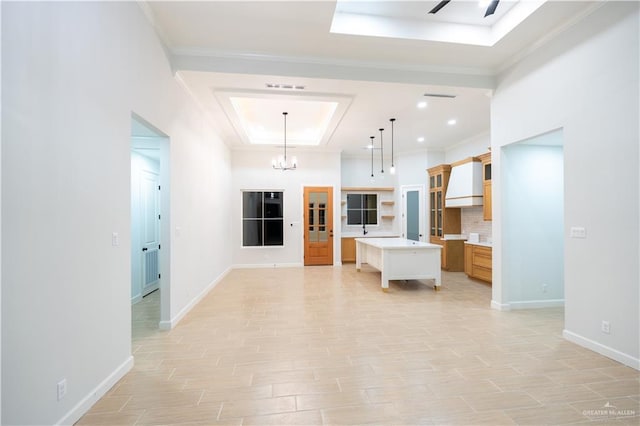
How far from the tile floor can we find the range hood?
8.61 ft

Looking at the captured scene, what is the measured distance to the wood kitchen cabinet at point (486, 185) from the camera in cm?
568

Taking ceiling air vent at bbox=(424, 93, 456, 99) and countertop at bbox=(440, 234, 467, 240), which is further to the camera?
countertop at bbox=(440, 234, 467, 240)

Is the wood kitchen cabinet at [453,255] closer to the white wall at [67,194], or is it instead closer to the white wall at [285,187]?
the white wall at [285,187]

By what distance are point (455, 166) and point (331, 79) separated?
4.29 metres

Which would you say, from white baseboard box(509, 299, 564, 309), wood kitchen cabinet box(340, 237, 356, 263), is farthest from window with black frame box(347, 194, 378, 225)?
white baseboard box(509, 299, 564, 309)

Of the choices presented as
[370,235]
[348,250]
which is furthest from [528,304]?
[370,235]

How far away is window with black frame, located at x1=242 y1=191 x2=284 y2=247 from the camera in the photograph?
7.62 meters

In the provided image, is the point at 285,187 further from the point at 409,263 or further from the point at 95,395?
the point at 95,395

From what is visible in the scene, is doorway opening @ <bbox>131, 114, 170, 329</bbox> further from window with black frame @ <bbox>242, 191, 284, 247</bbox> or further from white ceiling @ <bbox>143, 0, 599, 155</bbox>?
window with black frame @ <bbox>242, 191, 284, 247</bbox>

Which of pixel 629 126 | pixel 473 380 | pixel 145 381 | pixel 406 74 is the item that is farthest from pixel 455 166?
pixel 145 381

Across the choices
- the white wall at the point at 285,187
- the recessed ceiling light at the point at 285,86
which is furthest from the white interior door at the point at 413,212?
the recessed ceiling light at the point at 285,86

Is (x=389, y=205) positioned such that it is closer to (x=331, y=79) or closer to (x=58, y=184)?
(x=331, y=79)

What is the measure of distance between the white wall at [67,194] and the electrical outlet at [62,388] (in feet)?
0.12

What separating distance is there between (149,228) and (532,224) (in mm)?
6133
